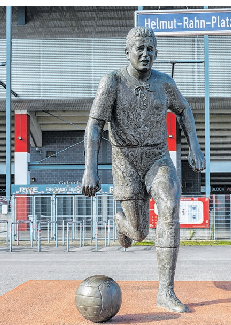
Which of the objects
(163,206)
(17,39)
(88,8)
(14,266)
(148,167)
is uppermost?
(88,8)

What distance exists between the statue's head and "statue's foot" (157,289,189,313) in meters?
1.94

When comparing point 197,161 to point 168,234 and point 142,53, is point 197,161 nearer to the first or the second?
point 168,234

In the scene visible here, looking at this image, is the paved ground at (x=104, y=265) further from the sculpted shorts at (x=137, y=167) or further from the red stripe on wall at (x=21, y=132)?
the red stripe on wall at (x=21, y=132)

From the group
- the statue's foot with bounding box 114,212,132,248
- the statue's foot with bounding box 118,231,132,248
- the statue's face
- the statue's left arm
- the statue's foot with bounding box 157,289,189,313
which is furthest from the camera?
the statue's foot with bounding box 118,231,132,248

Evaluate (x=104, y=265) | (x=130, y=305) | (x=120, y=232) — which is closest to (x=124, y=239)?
(x=120, y=232)

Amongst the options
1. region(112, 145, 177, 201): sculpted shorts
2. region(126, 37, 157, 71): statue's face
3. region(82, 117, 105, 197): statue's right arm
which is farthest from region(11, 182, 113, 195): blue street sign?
region(126, 37, 157, 71): statue's face

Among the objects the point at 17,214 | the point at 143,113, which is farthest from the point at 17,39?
the point at 143,113

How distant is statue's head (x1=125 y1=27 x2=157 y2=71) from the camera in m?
4.60

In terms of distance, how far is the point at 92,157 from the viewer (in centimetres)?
468

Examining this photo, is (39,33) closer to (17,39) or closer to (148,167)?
(17,39)

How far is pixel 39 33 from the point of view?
23.9 metres

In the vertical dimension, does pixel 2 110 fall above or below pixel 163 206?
above

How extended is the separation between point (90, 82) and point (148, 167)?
17770mm

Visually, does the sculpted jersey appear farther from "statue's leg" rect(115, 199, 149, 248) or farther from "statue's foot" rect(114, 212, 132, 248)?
"statue's foot" rect(114, 212, 132, 248)
